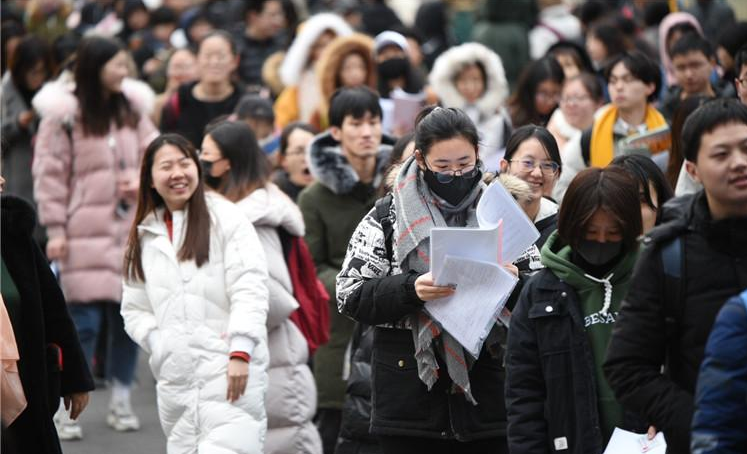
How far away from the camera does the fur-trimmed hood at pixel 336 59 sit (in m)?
11.8

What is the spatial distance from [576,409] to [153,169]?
10.2 feet

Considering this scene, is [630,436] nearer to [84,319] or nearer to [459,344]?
[459,344]

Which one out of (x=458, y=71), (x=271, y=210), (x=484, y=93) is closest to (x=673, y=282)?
(x=271, y=210)

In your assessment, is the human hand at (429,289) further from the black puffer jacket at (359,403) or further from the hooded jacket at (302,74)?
the hooded jacket at (302,74)

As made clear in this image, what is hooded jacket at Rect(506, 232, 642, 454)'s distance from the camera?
546 cm

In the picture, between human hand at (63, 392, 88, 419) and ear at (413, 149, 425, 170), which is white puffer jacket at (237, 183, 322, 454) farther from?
ear at (413, 149, 425, 170)

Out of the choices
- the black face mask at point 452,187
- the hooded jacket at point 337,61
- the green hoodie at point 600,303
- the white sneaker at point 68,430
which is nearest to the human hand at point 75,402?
the black face mask at point 452,187

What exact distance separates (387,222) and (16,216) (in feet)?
5.46

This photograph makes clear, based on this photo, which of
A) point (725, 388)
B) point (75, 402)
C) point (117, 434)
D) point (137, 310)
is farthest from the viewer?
point (117, 434)

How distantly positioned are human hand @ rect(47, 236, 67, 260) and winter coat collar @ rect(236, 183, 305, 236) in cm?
286

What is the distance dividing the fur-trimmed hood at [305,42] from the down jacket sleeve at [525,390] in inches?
296

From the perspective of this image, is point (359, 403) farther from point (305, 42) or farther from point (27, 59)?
point (27, 59)

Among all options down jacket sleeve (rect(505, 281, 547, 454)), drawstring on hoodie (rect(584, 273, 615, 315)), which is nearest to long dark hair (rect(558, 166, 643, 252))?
drawstring on hoodie (rect(584, 273, 615, 315))

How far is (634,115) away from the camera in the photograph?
9461mm
